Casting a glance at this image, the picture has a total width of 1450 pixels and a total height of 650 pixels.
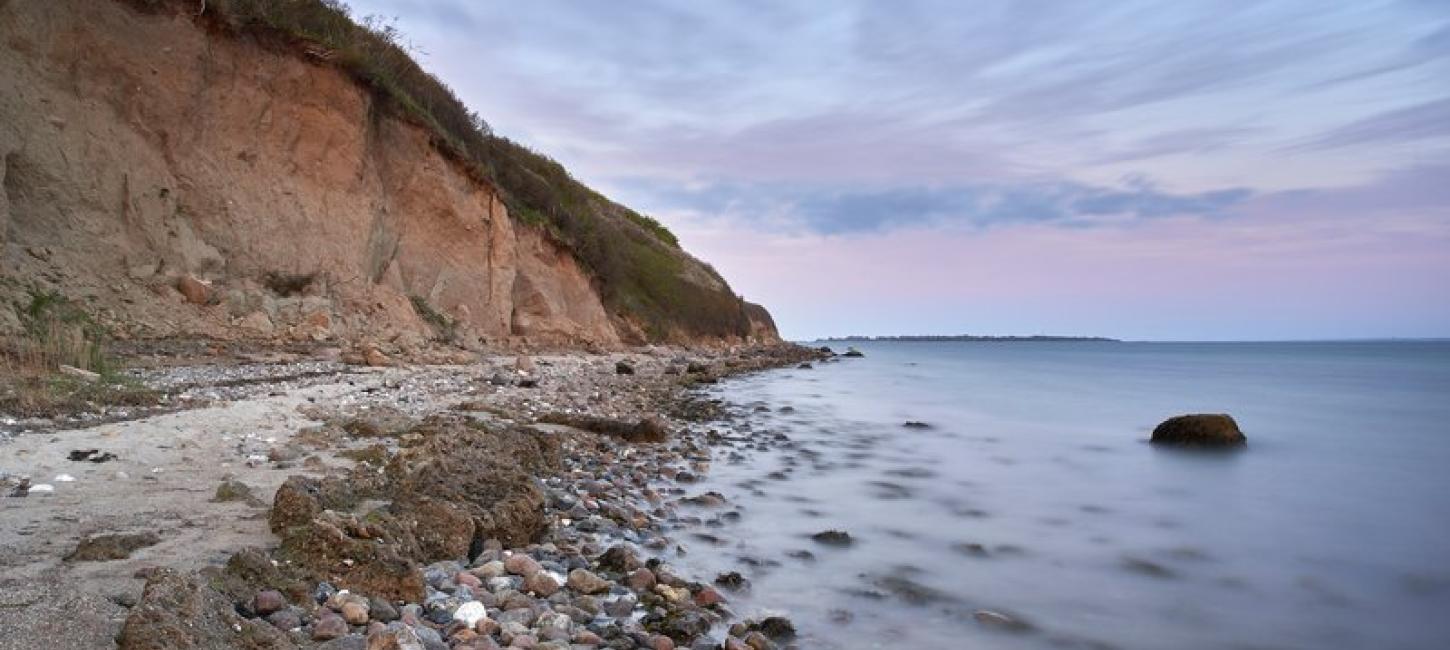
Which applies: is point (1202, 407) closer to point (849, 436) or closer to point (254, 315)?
point (849, 436)

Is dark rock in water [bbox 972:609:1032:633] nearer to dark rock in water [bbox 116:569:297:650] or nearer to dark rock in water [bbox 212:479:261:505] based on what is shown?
dark rock in water [bbox 116:569:297:650]

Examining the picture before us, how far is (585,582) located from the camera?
4.04 metres

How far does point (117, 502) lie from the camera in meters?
3.94

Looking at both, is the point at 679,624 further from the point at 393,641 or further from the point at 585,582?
the point at 393,641

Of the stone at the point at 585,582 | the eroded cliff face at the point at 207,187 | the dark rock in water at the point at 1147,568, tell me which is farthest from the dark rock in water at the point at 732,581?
the eroded cliff face at the point at 207,187

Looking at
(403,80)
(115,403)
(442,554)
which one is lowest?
(442,554)

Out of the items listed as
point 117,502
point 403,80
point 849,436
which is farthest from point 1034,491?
point 403,80

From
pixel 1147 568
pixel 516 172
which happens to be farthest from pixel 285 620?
pixel 516 172

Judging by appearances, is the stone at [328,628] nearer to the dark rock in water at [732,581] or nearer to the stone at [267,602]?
the stone at [267,602]

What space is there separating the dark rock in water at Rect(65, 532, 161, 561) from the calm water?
2.77 meters

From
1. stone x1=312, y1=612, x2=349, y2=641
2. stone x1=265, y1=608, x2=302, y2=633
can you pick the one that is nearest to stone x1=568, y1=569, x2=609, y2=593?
stone x1=312, y1=612, x2=349, y2=641

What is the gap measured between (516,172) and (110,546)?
25.4 meters

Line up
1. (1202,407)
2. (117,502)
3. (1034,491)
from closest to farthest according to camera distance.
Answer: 1. (117,502)
2. (1034,491)
3. (1202,407)

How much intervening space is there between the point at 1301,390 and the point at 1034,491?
25.2m
